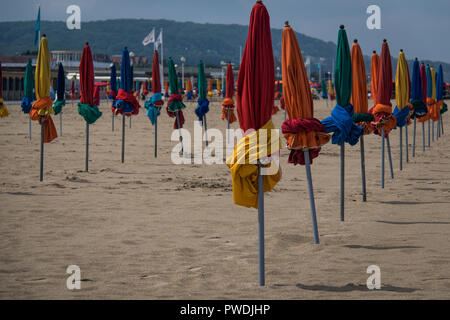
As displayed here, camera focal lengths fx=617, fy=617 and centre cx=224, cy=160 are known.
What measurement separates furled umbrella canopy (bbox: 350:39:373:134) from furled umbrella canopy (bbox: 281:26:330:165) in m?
2.30

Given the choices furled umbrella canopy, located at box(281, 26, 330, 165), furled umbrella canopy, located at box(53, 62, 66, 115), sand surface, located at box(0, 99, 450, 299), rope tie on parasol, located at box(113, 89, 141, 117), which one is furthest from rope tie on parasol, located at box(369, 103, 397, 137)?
furled umbrella canopy, located at box(53, 62, 66, 115)

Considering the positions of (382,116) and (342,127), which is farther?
(382,116)

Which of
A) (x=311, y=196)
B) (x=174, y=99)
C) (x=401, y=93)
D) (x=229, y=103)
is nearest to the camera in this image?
(x=311, y=196)

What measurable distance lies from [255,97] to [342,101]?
3151 millimetres

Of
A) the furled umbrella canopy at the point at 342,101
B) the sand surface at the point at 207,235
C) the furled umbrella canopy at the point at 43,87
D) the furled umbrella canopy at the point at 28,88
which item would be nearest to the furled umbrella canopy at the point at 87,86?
the furled umbrella canopy at the point at 43,87

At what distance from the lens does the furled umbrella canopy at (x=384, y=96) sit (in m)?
11.3

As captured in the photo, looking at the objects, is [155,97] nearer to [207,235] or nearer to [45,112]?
[45,112]

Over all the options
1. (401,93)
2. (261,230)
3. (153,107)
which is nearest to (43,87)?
(153,107)

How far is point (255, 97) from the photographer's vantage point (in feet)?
19.4

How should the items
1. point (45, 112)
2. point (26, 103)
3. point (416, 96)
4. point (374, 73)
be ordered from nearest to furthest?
point (374, 73)
point (45, 112)
point (416, 96)
point (26, 103)

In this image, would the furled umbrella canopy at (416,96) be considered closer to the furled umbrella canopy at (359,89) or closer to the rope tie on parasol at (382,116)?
the rope tie on parasol at (382,116)

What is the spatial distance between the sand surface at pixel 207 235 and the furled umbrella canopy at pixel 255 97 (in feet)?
3.70

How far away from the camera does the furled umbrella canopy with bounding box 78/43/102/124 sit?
553 inches
